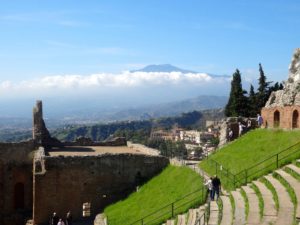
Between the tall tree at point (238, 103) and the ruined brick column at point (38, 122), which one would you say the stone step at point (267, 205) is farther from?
the tall tree at point (238, 103)

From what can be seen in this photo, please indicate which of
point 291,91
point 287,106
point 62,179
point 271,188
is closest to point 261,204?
point 271,188

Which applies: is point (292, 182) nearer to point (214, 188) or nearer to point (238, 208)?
point (238, 208)

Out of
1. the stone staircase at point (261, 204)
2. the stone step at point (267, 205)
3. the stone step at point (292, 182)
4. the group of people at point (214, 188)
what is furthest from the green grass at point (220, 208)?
the stone step at point (292, 182)

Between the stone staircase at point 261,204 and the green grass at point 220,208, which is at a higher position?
the stone staircase at point 261,204

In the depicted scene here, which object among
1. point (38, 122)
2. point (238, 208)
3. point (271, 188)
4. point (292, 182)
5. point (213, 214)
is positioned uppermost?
point (38, 122)

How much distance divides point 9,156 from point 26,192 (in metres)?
2.92

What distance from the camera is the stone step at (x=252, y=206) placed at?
18.2 metres

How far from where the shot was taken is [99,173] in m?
35.0

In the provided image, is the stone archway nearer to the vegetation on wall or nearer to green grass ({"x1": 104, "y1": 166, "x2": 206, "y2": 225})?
green grass ({"x1": 104, "y1": 166, "x2": 206, "y2": 225})

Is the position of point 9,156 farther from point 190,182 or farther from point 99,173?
point 190,182

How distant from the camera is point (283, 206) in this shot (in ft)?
61.8

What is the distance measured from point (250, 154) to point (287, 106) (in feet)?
14.1

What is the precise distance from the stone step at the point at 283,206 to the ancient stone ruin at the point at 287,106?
346 inches

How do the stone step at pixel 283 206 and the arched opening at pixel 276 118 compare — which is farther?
the arched opening at pixel 276 118
